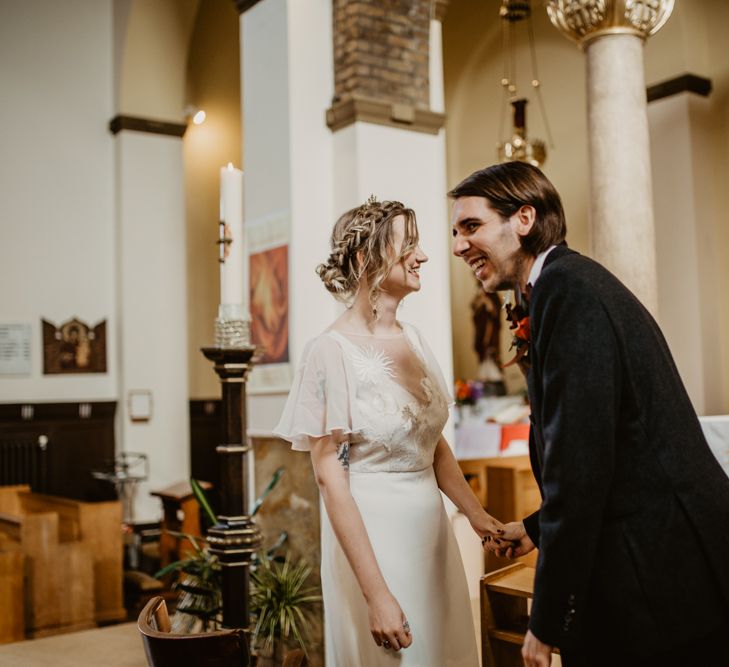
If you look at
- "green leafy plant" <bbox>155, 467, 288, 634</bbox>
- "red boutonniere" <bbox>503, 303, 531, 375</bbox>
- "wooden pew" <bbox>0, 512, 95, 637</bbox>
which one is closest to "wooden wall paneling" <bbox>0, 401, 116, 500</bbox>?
"wooden pew" <bbox>0, 512, 95, 637</bbox>

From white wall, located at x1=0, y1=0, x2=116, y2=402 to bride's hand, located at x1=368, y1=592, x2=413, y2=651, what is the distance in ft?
27.3

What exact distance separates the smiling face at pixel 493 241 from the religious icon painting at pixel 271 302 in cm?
320

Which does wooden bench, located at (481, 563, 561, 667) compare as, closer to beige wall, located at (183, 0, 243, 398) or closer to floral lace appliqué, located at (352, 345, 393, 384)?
floral lace appliqué, located at (352, 345, 393, 384)

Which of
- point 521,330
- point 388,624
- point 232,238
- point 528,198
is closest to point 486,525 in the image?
point 388,624

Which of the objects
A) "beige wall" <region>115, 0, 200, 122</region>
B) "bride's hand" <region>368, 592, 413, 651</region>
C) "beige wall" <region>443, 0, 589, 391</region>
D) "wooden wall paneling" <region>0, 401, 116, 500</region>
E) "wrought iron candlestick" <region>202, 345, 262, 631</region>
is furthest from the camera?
"beige wall" <region>443, 0, 589, 391</region>

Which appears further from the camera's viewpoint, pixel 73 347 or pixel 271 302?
pixel 73 347

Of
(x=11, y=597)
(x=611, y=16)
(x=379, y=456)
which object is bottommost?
(x=11, y=597)

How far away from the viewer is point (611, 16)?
443 centimetres

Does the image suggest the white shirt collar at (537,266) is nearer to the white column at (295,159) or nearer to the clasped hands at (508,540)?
the clasped hands at (508,540)

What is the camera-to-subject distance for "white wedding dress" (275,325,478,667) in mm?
2395

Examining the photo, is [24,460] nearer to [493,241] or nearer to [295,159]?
[295,159]

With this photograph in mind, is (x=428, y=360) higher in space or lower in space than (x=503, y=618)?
higher

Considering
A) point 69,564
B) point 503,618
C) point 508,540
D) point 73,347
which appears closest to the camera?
point 508,540

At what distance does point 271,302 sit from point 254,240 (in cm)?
46
